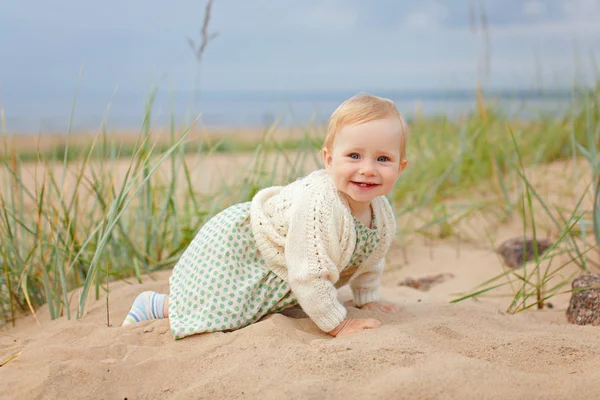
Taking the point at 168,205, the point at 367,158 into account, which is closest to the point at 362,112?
the point at 367,158

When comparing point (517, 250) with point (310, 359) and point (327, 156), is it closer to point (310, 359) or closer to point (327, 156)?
point (327, 156)

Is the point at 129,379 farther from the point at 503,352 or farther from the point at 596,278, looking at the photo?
the point at 596,278

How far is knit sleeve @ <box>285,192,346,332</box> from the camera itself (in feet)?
6.93

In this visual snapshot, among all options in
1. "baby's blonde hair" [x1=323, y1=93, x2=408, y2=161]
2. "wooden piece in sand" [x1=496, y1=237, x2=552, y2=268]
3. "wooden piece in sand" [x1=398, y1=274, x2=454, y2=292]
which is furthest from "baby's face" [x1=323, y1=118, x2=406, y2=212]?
"wooden piece in sand" [x1=496, y1=237, x2=552, y2=268]

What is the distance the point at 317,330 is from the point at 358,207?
0.42 m

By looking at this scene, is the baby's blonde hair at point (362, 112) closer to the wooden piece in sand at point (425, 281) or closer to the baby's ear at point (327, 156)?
the baby's ear at point (327, 156)

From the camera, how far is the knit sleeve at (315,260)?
211cm

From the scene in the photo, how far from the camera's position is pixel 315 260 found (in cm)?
211

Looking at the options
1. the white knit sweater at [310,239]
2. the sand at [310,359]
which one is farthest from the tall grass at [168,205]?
the white knit sweater at [310,239]

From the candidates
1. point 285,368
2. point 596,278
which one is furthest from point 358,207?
point 596,278

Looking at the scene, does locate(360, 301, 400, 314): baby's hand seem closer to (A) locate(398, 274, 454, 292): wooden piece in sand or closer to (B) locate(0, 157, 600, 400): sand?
(B) locate(0, 157, 600, 400): sand

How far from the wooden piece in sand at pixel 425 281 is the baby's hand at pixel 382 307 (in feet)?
1.96

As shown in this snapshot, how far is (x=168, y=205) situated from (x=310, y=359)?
1.37 m

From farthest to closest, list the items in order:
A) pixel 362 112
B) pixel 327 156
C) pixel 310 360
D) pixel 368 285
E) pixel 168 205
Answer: pixel 168 205 < pixel 368 285 < pixel 327 156 < pixel 362 112 < pixel 310 360
